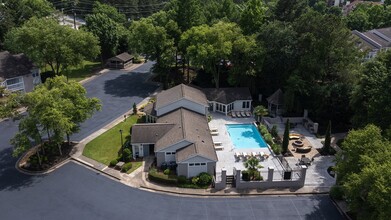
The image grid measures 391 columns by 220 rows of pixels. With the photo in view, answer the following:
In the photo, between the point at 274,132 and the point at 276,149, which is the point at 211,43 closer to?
the point at 274,132

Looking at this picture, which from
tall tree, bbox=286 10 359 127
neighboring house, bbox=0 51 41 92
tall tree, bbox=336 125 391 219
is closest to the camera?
tall tree, bbox=336 125 391 219

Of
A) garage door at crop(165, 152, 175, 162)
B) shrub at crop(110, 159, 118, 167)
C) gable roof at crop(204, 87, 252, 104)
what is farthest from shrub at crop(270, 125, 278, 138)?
shrub at crop(110, 159, 118, 167)

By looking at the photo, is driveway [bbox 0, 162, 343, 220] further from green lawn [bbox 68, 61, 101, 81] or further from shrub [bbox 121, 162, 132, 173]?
green lawn [bbox 68, 61, 101, 81]

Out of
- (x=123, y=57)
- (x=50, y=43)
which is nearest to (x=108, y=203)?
(x=50, y=43)

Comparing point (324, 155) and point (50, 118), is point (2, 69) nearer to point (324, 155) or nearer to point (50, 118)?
point (50, 118)

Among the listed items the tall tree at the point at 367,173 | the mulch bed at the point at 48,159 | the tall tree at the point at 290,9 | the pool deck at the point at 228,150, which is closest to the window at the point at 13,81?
the mulch bed at the point at 48,159
